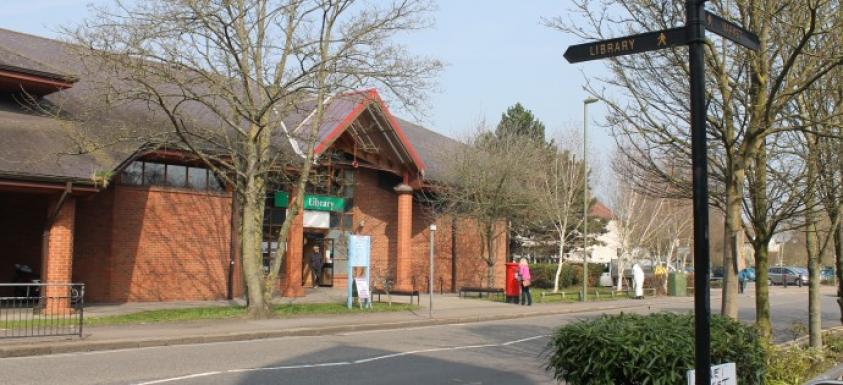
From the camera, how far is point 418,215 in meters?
34.1

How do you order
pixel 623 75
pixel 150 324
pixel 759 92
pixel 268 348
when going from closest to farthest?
1. pixel 759 92
2. pixel 623 75
3. pixel 268 348
4. pixel 150 324

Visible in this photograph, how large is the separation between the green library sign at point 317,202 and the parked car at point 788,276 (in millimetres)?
39569

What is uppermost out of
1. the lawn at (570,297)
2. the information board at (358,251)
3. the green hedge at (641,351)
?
the information board at (358,251)

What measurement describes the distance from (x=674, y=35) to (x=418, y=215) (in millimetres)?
28821

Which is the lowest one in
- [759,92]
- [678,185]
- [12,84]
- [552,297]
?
[552,297]

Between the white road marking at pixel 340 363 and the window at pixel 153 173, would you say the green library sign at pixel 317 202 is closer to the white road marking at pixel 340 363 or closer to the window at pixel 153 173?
the window at pixel 153 173

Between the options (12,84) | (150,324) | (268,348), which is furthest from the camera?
(12,84)

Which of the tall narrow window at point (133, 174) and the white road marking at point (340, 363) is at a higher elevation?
the tall narrow window at point (133, 174)

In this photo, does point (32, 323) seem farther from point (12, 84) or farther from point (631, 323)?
point (631, 323)

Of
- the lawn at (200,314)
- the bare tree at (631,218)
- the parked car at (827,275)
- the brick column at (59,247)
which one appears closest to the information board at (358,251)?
the lawn at (200,314)

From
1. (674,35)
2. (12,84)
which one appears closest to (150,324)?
(12,84)

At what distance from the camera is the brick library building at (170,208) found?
1969 cm

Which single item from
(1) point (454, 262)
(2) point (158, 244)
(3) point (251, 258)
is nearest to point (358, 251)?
(3) point (251, 258)

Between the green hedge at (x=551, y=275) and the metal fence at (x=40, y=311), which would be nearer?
the metal fence at (x=40, y=311)
